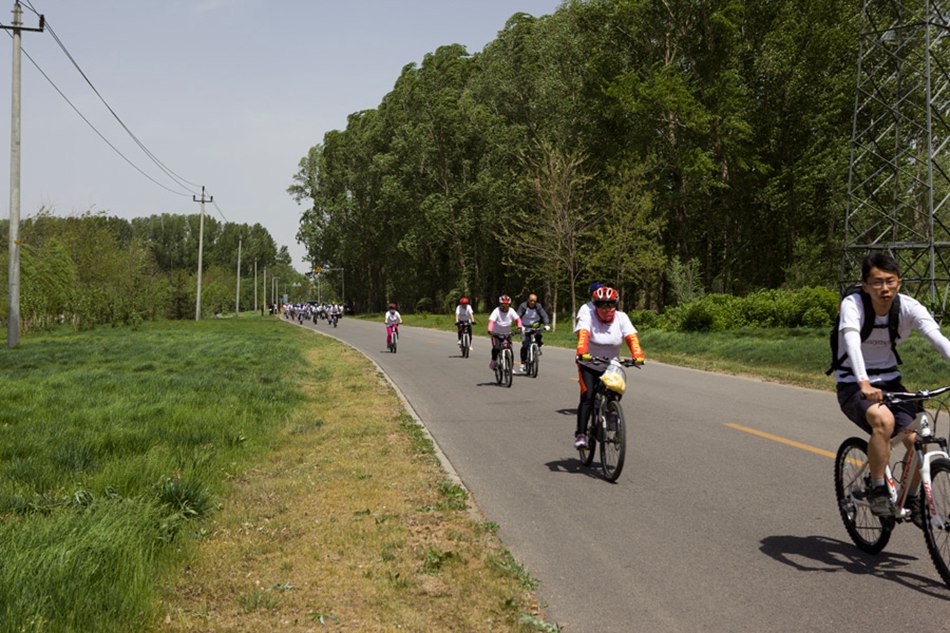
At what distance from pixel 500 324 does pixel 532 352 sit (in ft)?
3.86

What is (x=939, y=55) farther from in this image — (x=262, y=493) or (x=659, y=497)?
(x=262, y=493)

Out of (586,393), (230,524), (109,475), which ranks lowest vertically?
(230,524)

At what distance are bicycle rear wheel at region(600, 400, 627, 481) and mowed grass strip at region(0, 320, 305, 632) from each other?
3667 millimetres

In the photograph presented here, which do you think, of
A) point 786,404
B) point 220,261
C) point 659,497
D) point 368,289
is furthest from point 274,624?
point 220,261

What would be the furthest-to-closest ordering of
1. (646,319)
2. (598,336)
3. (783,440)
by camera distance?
(646,319)
(783,440)
(598,336)

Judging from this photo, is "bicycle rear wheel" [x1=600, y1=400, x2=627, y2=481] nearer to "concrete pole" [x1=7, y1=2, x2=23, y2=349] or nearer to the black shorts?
the black shorts

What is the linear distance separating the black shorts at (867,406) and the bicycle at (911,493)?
0.06m

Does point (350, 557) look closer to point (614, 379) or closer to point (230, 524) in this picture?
point (230, 524)

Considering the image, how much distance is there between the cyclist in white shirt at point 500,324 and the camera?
1631 centimetres

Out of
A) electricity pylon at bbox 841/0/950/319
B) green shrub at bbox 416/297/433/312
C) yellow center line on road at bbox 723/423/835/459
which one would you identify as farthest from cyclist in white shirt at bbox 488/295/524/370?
green shrub at bbox 416/297/433/312

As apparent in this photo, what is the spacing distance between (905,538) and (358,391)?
10435 mm

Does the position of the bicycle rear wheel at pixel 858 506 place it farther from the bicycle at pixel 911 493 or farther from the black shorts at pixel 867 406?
the black shorts at pixel 867 406

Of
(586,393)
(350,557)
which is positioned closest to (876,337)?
(586,393)

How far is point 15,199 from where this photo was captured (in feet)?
82.7
